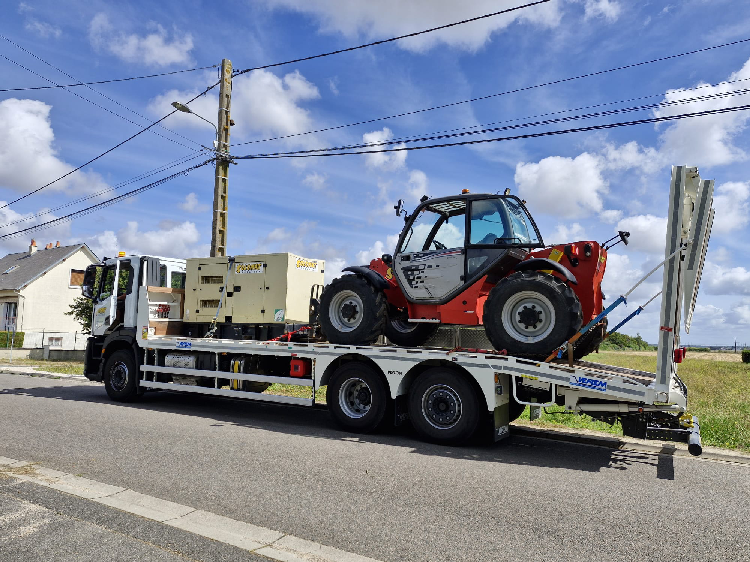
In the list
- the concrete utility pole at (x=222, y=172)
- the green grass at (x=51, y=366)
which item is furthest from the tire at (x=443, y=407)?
the green grass at (x=51, y=366)

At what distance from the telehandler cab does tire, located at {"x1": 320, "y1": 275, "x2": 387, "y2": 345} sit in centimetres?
2

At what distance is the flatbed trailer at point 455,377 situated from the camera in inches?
260

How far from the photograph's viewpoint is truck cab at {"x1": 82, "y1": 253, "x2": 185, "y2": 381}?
11852mm

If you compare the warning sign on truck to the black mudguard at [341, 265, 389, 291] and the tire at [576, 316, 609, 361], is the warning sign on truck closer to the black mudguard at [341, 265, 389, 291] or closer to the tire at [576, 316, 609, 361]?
the black mudguard at [341, 265, 389, 291]

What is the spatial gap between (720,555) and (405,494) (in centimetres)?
247

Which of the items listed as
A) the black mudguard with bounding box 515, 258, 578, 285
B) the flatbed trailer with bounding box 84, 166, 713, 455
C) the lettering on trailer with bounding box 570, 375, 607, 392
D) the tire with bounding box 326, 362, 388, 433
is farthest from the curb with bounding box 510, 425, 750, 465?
the black mudguard with bounding box 515, 258, 578, 285

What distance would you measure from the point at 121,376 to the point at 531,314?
852 centimetres

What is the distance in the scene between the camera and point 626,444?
26.4 ft

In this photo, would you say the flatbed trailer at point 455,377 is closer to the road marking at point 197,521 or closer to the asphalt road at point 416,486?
the asphalt road at point 416,486

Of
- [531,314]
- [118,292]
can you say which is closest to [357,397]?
[531,314]

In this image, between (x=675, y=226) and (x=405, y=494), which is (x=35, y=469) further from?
(x=675, y=226)

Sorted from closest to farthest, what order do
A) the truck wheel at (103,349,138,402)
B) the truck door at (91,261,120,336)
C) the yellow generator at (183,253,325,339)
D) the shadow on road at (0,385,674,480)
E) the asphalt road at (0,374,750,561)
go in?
the asphalt road at (0,374,750,561) < the shadow on road at (0,385,674,480) < the yellow generator at (183,253,325,339) < the truck wheel at (103,349,138,402) < the truck door at (91,261,120,336)

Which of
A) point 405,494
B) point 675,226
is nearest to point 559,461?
point 405,494

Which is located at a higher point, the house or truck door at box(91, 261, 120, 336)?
the house
